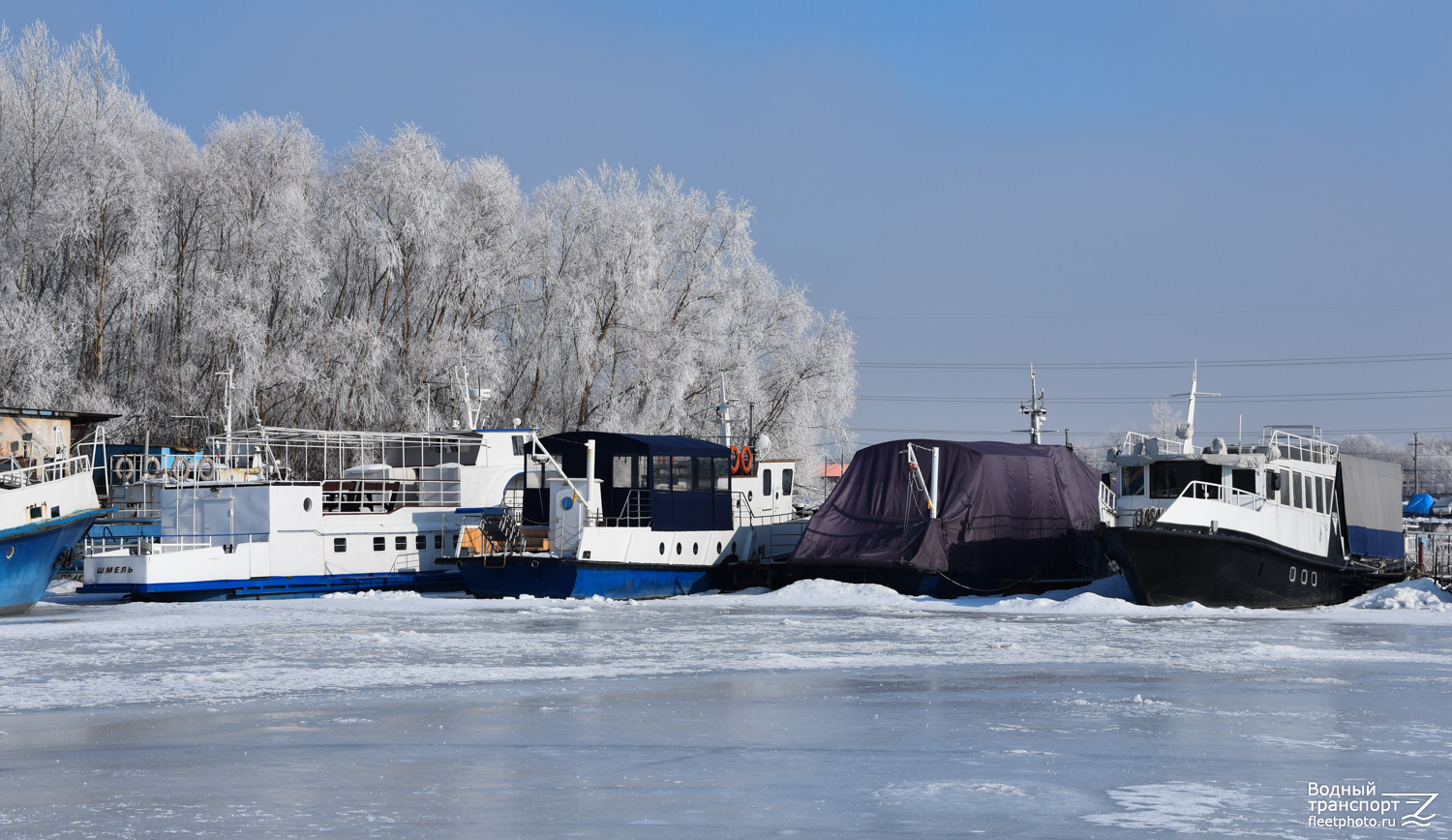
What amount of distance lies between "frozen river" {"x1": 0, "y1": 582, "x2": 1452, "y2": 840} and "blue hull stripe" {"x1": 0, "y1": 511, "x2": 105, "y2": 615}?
3716 mm

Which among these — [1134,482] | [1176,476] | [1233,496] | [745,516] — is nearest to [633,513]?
[745,516]

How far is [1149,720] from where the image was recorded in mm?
12469

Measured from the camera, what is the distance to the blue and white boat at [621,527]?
30.5 metres

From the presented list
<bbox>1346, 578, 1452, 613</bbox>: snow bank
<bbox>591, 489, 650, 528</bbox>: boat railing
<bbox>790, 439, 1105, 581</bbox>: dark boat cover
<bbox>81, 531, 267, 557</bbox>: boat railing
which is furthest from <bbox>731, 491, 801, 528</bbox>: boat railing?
<bbox>1346, 578, 1452, 613</bbox>: snow bank

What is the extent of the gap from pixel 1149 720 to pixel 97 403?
34.7 metres

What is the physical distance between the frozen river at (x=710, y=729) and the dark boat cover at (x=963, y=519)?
804 cm

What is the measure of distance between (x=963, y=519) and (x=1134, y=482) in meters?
3.94

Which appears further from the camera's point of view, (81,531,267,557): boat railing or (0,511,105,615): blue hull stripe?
(81,531,267,557): boat railing

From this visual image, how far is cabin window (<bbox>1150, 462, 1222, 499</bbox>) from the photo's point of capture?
29.0 meters

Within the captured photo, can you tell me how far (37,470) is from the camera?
28547mm

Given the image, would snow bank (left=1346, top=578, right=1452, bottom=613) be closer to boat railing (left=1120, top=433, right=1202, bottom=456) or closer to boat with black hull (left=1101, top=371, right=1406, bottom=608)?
boat with black hull (left=1101, top=371, right=1406, bottom=608)

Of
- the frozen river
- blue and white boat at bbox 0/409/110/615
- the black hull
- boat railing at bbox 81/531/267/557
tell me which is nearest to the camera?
the frozen river

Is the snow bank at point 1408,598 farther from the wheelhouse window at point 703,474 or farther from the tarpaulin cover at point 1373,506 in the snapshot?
the wheelhouse window at point 703,474

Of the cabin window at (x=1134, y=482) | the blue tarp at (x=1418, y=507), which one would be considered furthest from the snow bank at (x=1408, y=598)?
the blue tarp at (x=1418, y=507)
